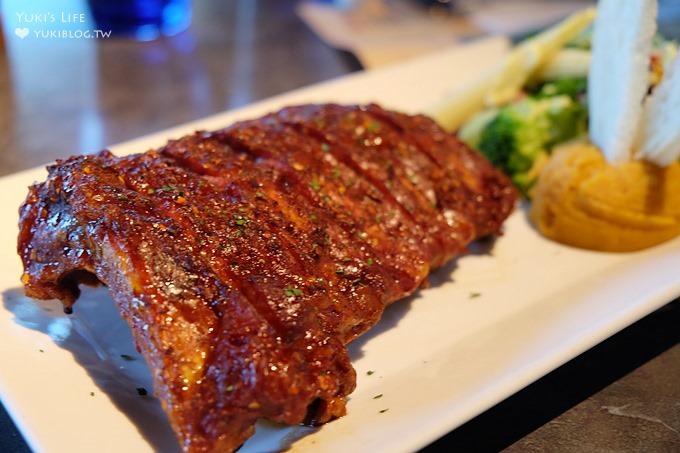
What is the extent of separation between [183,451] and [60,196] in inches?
48.6

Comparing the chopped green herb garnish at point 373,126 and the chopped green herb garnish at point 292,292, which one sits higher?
the chopped green herb garnish at point 373,126

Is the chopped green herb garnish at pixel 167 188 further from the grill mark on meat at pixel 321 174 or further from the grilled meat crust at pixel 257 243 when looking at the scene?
the grill mark on meat at pixel 321 174

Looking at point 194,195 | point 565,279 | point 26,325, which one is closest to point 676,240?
point 565,279

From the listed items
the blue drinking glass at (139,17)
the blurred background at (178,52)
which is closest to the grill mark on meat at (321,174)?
the blurred background at (178,52)

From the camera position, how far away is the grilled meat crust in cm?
253

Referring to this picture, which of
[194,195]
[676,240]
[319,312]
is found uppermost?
[194,195]

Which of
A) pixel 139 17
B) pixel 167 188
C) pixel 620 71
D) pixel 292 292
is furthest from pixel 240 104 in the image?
pixel 292 292

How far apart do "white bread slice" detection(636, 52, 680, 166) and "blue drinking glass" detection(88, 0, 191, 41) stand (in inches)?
204

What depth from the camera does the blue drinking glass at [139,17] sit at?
7.30 m

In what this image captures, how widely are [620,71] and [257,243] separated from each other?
2549mm

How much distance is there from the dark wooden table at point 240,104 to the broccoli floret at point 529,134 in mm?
1499

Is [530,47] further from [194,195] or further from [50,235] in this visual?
[50,235]

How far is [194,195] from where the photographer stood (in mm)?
3127

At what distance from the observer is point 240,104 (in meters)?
6.94
